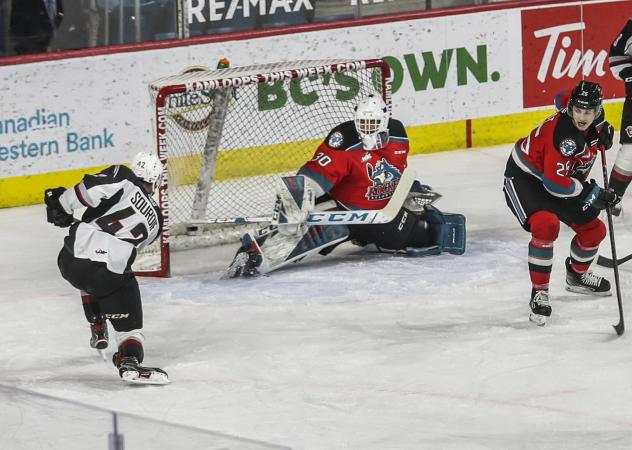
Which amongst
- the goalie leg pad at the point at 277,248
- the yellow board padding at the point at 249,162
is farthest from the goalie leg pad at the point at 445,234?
the yellow board padding at the point at 249,162

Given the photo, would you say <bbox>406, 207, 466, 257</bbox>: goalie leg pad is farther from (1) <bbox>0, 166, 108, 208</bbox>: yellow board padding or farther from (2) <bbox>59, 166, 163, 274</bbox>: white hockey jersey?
(1) <bbox>0, 166, 108, 208</bbox>: yellow board padding

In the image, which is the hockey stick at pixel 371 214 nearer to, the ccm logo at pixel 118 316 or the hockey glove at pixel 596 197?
the hockey glove at pixel 596 197

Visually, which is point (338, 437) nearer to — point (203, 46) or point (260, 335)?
point (260, 335)

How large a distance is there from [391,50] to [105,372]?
4.04m

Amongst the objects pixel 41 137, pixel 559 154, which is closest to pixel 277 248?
pixel 559 154

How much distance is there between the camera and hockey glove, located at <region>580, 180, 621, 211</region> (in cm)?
593

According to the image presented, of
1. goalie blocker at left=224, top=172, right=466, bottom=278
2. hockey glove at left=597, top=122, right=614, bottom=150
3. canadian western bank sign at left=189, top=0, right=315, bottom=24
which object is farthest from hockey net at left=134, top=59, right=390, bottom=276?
hockey glove at left=597, top=122, right=614, bottom=150

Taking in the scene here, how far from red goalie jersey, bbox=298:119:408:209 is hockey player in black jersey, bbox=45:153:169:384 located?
1.52 metres

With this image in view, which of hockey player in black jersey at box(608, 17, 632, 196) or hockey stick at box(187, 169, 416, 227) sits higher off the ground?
hockey player in black jersey at box(608, 17, 632, 196)

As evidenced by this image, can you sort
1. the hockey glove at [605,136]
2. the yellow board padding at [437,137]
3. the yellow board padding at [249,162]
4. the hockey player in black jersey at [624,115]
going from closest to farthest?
the hockey glove at [605,136] → the yellow board padding at [249,162] → the hockey player in black jersey at [624,115] → the yellow board padding at [437,137]

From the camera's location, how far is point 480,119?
9.48m

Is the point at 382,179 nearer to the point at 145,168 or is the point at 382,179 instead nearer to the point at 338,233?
the point at 338,233

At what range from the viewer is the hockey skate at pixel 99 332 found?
18.3 ft

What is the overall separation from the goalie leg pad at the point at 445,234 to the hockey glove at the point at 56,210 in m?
2.11
